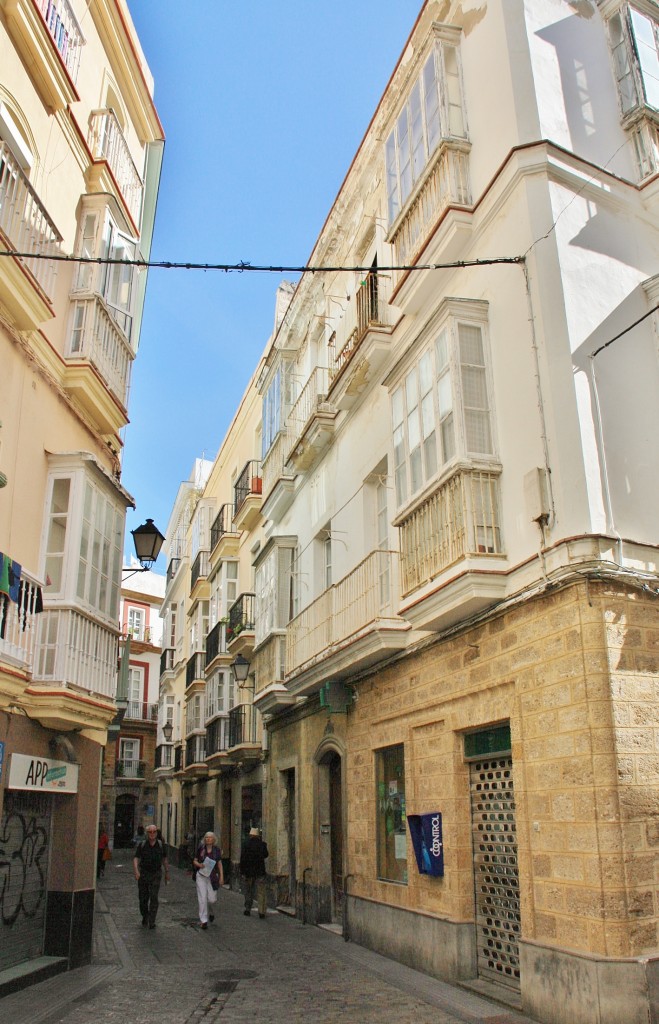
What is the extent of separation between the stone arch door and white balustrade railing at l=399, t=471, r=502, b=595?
536 cm

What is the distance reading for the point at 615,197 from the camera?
26.3ft

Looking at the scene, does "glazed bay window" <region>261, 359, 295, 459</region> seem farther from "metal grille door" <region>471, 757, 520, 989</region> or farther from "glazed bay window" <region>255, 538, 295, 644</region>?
"metal grille door" <region>471, 757, 520, 989</region>

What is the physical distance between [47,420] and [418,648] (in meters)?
5.00

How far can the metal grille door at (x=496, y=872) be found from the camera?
7.36 meters

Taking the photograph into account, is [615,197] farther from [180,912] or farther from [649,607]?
[180,912]

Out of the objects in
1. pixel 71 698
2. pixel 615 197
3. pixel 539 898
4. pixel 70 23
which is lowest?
pixel 539 898

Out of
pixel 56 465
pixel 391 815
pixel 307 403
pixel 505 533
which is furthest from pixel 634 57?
pixel 391 815

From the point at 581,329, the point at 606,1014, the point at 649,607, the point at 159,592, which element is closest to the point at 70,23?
the point at 581,329

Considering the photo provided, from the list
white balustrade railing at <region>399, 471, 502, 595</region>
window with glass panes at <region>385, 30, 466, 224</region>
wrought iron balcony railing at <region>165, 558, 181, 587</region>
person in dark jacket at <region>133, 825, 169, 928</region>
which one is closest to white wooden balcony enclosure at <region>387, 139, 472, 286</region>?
Answer: window with glass panes at <region>385, 30, 466, 224</region>

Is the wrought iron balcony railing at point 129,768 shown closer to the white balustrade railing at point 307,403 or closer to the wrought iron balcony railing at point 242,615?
the wrought iron balcony railing at point 242,615

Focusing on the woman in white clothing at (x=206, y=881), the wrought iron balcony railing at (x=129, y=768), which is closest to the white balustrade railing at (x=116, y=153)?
the woman in white clothing at (x=206, y=881)

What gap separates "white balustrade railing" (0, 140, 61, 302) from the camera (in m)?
8.01

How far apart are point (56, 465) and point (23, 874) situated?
14.7 ft

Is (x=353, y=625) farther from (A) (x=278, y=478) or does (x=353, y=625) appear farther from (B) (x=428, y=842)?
(A) (x=278, y=478)
